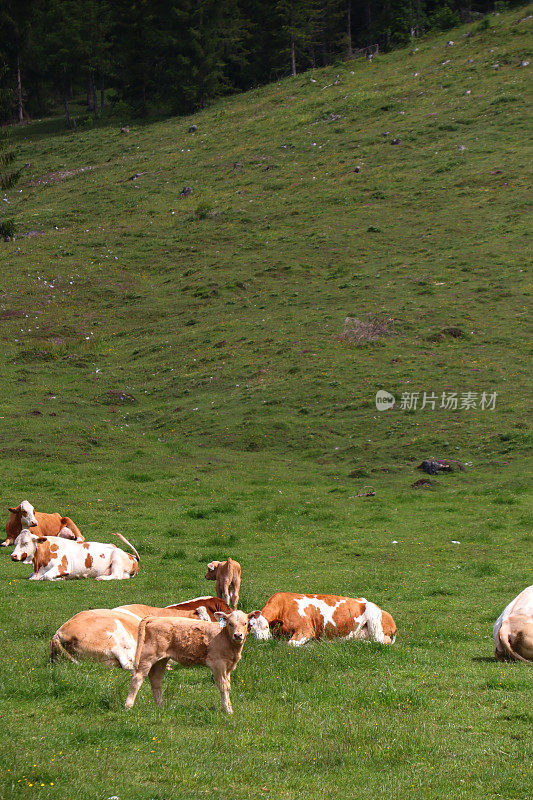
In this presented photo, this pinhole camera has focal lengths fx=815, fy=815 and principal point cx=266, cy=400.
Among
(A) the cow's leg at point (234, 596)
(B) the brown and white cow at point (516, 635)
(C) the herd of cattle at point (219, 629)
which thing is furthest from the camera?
(A) the cow's leg at point (234, 596)

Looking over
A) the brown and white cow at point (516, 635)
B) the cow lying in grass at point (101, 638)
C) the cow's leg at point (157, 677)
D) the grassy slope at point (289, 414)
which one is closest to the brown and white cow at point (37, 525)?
the grassy slope at point (289, 414)

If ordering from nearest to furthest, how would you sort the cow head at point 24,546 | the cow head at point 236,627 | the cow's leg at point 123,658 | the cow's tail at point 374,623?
the cow head at point 236,627, the cow's leg at point 123,658, the cow's tail at point 374,623, the cow head at point 24,546

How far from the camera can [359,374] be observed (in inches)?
1480

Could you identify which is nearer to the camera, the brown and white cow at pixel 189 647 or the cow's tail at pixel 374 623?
the brown and white cow at pixel 189 647

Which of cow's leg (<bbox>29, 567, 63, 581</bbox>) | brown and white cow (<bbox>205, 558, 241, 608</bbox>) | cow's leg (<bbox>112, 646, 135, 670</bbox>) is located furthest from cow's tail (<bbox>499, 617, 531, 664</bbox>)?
cow's leg (<bbox>29, 567, 63, 581</bbox>)

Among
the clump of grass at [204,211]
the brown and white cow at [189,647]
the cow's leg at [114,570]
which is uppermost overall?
the clump of grass at [204,211]

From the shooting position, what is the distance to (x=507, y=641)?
1061 centimetres

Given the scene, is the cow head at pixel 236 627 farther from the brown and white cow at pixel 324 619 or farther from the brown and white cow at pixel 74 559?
the brown and white cow at pixel 74 559

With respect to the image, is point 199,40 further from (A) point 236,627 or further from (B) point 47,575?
(A) point 236,627

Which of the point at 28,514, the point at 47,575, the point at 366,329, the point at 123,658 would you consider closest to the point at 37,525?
the point at 28,514

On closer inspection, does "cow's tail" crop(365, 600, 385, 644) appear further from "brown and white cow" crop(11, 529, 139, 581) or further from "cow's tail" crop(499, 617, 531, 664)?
"brown and white cow" crop(11, 529, 139, 581)

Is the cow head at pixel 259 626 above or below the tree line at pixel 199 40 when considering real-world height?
below

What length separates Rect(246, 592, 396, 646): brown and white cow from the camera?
11836mm

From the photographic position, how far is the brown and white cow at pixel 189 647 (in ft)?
27.3
